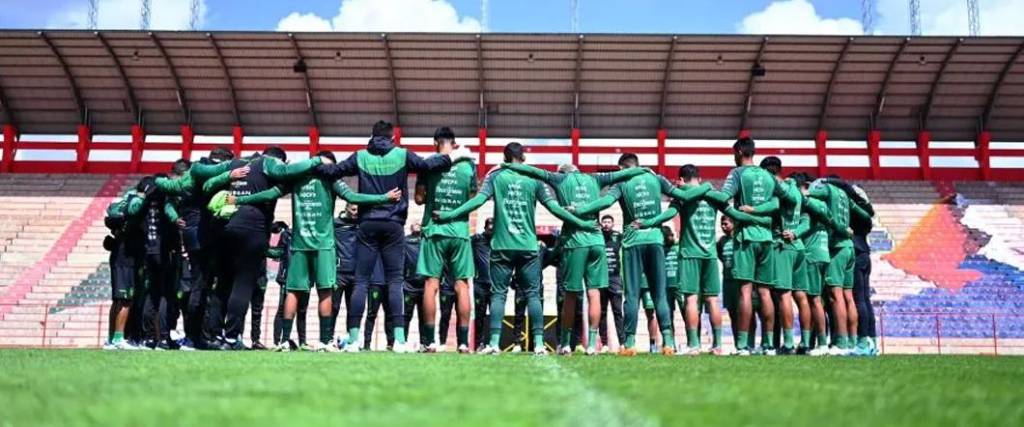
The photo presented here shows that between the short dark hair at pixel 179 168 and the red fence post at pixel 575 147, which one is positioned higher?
the red fence post at pixel 575 147

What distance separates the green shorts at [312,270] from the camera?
25.2 ft

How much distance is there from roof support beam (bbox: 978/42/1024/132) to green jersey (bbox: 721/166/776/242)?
21.0 m

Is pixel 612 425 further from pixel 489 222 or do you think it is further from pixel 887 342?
pixel 887 342

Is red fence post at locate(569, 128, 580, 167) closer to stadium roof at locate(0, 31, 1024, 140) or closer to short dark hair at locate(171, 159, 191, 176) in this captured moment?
stadium roof at locate(0, 31, 1024, 140)

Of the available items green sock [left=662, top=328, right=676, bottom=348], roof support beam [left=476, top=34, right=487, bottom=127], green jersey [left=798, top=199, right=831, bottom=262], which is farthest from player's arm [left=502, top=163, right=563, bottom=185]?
roof support beam [left=476, top=34, right=487, bottom=127]

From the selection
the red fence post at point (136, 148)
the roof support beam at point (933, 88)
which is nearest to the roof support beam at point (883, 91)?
the roof support beam at point (933, 88)

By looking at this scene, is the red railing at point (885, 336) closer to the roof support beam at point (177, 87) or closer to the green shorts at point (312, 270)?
the roof support beam at point (177, 87)

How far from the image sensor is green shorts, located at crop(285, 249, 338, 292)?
25.2 ft

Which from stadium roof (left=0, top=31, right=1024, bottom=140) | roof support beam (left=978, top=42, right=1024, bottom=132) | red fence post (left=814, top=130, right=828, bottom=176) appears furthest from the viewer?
red fence post (left=814, top=130, right=828, bottom=176)

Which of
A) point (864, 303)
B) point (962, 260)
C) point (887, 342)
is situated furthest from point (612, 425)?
point (962, 260)

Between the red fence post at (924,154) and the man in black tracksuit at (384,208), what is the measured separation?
2388 centimetres

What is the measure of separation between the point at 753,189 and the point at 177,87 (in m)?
22.6

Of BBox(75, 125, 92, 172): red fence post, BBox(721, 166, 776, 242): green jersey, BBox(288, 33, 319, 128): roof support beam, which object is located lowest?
BBox(721, 166, 776, 242): green jersey

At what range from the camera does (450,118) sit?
91.8 ft
